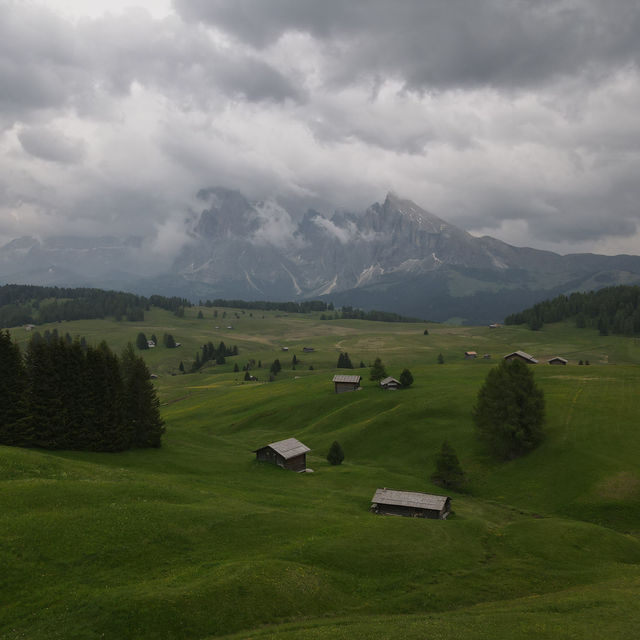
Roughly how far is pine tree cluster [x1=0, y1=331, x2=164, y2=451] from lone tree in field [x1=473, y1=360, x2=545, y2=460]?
5506 cm

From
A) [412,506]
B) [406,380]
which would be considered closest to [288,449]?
[412,506]

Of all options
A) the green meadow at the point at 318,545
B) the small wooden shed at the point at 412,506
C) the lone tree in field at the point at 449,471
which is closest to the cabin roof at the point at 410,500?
the small wooden shed at the point at 412,506

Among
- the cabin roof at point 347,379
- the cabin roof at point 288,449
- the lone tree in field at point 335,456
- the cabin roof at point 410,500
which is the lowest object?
the lone tree in field at point 335,456

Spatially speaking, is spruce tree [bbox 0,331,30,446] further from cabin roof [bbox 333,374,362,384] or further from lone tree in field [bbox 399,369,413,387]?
lone tree in field [bbox 399,369,413,387]

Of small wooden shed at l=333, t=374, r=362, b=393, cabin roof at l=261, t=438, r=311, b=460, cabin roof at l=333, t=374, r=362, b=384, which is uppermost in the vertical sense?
cabin roof at l=333, t=374, r=362, b=384

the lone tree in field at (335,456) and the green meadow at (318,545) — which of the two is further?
the lone tree in field at (335,456)

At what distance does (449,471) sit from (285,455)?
24650 mm

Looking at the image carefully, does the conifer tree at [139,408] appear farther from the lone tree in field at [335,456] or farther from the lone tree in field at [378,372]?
the lone tree in field at [378,372]

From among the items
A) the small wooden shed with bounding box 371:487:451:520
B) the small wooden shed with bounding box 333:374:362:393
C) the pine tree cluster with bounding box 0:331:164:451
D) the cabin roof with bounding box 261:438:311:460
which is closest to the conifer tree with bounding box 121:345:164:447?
the pine tree cluster with bounding box 0:331:164:451

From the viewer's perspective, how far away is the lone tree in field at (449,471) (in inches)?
2562

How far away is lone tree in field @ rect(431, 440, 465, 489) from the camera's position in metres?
65.1

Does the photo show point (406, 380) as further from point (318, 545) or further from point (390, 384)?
point (318, 545)

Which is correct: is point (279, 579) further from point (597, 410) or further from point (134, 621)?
point (597, 410)

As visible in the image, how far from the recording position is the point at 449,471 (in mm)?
65312
